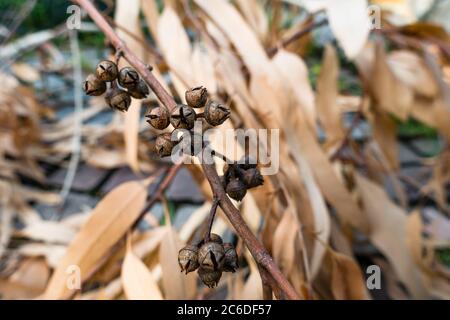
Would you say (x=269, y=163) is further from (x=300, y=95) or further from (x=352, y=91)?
(x=352, y=91)

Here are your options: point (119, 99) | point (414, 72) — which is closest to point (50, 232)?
point (119, 99)

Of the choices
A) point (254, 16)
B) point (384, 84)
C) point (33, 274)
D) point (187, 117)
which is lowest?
point (33, 274)

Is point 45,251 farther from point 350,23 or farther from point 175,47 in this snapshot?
point 350,23

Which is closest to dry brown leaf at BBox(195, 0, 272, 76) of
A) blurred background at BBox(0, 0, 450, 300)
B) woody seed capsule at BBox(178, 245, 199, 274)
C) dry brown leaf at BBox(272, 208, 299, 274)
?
blurred background at BBox(0, 0, 450, 300)

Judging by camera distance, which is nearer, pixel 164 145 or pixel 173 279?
pixel 164 145

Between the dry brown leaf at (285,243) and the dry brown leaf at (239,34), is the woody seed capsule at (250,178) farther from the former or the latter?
the dry brown leaf at (239,34)

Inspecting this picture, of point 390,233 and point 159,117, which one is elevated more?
point 159,117

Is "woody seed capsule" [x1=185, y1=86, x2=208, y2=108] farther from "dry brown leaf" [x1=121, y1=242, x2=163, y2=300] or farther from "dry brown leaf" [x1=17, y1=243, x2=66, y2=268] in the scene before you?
"dry brown leaf" [x1=17, y1=243, x2=66, y2=268]

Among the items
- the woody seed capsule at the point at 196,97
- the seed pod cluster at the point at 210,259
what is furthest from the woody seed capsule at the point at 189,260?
the woody seed capsule at the point at 196,97
